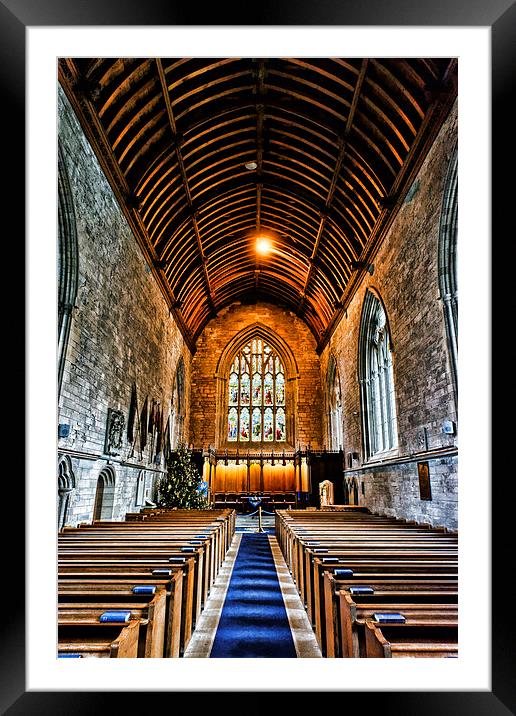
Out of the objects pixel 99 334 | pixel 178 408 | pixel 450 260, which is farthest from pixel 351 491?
pixel 99 334

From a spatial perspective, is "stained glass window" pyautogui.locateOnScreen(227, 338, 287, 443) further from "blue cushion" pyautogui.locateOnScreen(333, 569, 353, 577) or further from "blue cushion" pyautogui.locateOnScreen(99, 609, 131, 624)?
"blue cushion" pyautogui.locateOnScreen(99, 609, 131, 624)

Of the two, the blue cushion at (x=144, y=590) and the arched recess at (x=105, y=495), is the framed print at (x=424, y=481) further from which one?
the blue cushion at (x=144, y=590)

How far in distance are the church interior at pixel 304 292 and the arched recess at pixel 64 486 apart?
3 centimetres

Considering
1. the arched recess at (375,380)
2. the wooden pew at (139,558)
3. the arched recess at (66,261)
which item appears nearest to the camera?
the wooden pew at (139,558)

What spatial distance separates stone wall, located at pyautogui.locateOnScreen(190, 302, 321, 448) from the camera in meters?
19.2

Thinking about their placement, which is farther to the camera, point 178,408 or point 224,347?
point 224,347

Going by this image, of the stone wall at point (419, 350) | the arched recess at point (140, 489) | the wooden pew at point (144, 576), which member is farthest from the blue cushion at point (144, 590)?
the arched recess at point (140, 489)

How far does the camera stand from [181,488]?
512 inches

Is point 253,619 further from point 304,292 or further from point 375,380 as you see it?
point 304,292

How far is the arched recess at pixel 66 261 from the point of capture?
6.83 meters
